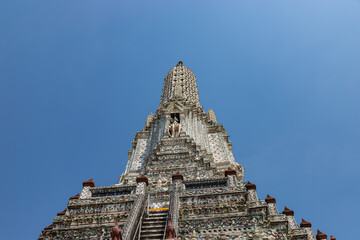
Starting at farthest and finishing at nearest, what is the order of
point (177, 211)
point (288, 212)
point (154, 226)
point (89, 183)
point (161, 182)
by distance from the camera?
point (161, 182) → point (288, 212) → point (89, 183) → point (177, 211) → point (154, 226)

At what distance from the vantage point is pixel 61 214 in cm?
1123

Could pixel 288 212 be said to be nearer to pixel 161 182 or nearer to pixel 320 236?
pixel 320 236

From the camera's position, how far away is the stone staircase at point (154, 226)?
894 centimetres

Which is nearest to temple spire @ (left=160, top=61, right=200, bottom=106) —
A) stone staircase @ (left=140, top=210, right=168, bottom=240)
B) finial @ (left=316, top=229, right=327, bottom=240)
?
finial @ (left=316, top=229, right=327, bottom=240)

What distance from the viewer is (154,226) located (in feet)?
30.9

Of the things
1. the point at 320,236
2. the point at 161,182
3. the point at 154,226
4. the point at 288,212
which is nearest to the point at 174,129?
the point at 161,182

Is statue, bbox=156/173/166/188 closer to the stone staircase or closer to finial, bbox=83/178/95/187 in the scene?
finial, bbox=83/178/95/187

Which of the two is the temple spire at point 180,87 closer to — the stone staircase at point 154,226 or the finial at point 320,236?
the finial at point 320,236

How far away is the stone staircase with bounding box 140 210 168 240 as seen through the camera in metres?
8.94

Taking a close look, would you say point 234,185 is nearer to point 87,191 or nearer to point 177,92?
point 87,191

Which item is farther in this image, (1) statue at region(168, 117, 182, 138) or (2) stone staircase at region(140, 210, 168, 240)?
(1) statue at region(168, 117, 182, 138)

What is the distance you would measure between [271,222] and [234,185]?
90.7 inches

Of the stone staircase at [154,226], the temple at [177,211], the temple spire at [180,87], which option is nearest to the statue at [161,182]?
the temple at [177,211]

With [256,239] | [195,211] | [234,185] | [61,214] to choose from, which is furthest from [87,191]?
[256,239]
